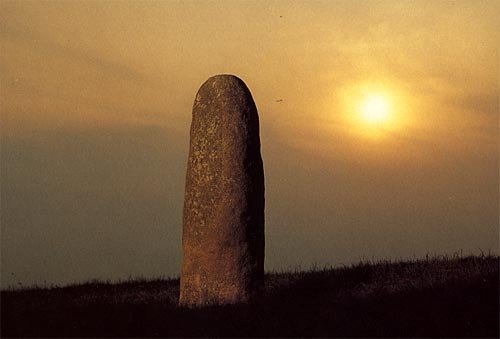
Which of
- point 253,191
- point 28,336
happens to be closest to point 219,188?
point 253,191

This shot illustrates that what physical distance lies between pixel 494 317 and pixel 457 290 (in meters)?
1.52

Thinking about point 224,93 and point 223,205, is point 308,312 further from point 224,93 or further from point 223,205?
point 224,93

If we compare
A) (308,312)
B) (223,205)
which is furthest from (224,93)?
(308,312)

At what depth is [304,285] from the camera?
598 inches

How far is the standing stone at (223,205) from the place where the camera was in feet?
43.1

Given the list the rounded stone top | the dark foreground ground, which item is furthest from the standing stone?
the dark foreground ground

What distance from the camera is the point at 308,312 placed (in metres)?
11.9

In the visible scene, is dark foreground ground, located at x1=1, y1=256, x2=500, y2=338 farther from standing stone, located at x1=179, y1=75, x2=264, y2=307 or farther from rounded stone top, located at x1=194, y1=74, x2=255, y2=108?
rounded stone top, located at x1=194, y1=74, x2=255, y2=108

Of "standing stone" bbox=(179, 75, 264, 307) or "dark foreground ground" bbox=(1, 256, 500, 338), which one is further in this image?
"standing stone" bbox=(179, 75, 264, 307)

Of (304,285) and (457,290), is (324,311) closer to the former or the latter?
(457,290)

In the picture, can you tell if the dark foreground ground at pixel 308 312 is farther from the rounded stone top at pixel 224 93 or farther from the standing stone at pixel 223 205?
the rounded stone top at pixel 224 93

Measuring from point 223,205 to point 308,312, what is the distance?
240 cm

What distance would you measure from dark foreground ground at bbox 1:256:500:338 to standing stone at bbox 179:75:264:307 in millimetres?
547

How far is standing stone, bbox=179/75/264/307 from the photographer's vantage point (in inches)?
518
